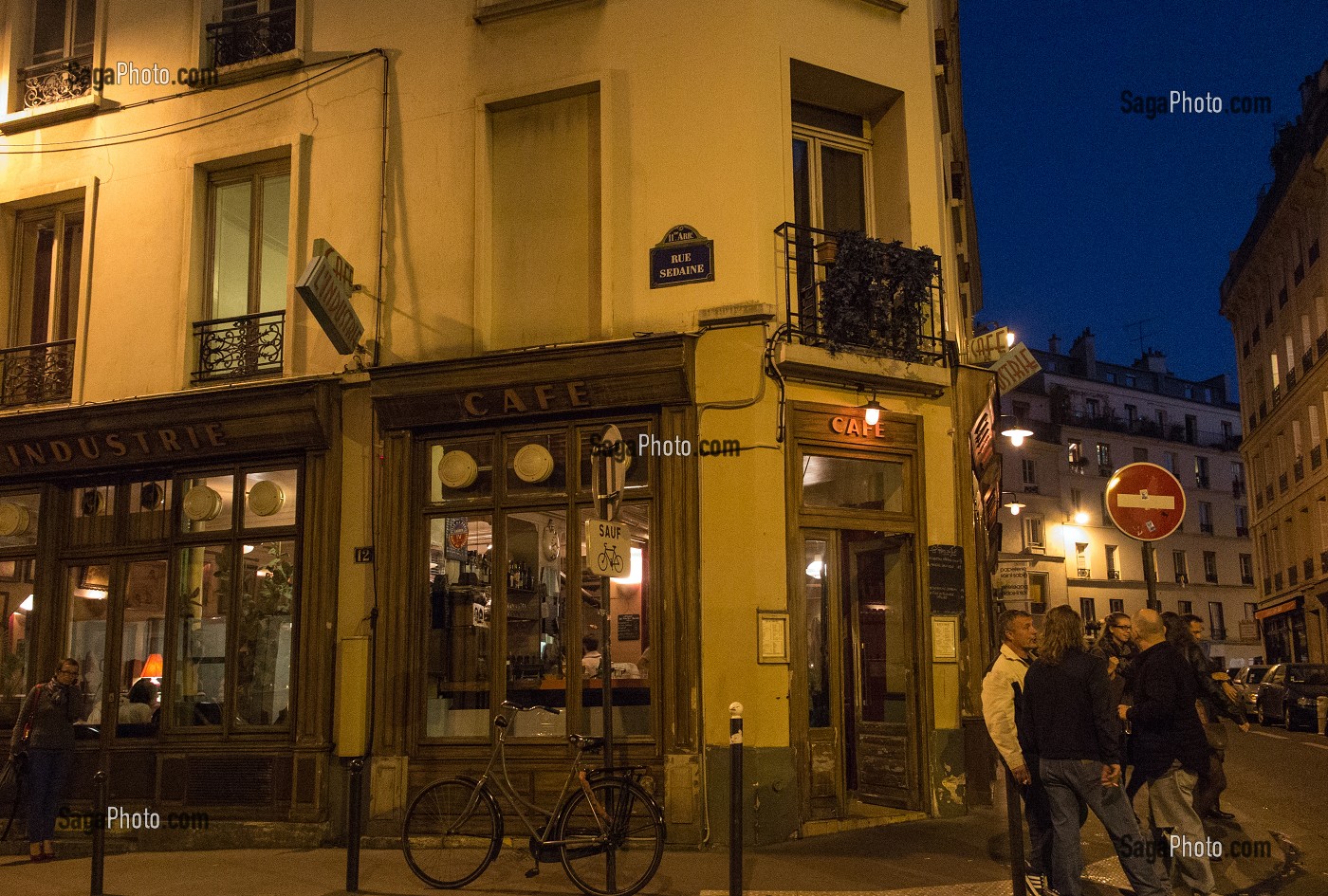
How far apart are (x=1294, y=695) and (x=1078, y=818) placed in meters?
21.2

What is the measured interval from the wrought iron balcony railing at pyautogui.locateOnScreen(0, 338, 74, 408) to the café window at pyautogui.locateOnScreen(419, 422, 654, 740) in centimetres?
479

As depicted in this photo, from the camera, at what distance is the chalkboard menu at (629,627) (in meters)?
10.9

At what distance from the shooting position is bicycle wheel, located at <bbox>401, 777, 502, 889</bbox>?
886 centimetres

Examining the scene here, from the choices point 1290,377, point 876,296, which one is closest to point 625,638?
point 876,296

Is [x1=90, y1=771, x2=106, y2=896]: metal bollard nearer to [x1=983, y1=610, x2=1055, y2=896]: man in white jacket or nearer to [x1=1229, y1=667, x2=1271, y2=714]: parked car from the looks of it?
[x1=983, y1=610, x2=1055, y2=896]: man in white jacket

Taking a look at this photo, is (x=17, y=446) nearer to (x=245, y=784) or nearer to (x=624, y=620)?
(x=245, y=784)

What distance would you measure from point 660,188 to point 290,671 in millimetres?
5761

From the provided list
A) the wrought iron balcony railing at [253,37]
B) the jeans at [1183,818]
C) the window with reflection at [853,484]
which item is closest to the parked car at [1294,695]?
the window with reflection at [853,484]

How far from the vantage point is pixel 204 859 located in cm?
1071

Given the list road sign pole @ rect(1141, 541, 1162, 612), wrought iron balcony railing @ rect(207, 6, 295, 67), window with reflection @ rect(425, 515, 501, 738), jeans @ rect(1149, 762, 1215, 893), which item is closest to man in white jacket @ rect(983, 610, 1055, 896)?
jeans @ rect(1149, 762, 1215, 893)

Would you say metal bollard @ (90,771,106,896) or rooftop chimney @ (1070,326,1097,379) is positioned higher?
rooftop chimney @ (1070,326,1097,379)

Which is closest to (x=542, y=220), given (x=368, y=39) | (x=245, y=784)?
(x=368, y=39)

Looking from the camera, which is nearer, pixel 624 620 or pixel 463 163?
pixel 624 620

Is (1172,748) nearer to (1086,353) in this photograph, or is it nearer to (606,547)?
(606,547)
